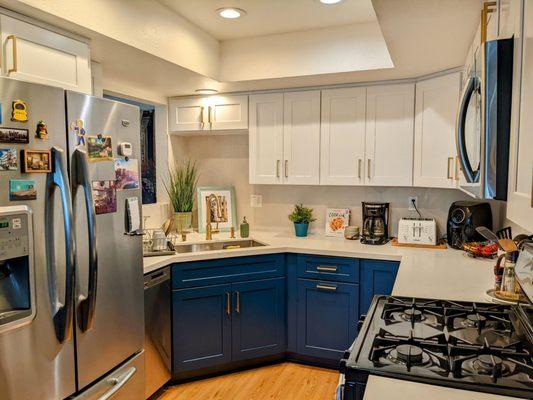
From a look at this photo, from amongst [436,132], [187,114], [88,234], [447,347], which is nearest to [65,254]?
[88,234]

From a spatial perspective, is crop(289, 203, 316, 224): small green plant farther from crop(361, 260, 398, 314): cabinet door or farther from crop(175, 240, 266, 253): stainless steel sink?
crop(361, 260, 398, 314): cabinet door

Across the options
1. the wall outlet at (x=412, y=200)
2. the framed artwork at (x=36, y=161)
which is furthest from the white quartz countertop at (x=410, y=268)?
the framed artwork at (x=36, y=161)

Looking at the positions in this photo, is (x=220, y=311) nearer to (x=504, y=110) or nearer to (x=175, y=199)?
(x=175, y=199)

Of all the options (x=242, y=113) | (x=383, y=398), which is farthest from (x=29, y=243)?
(x=242, y=113)

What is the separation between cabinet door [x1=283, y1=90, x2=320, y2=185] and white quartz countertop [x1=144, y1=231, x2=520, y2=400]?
1.71 ft

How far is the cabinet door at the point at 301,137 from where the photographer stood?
10.6 ft

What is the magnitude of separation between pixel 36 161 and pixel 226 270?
1.64 metres

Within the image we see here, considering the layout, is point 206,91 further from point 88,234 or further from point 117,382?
point 117,382

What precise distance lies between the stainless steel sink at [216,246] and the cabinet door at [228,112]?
938 mm

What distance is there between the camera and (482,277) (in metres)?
2.16

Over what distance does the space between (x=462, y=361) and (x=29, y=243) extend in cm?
139

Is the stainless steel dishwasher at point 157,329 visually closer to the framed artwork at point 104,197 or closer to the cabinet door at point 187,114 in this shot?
the framed artwork at point 104,197

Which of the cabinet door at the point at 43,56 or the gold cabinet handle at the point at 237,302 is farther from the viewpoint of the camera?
the gold cabinet handle at the point at 237,302

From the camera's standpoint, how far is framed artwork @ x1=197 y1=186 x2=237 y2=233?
11.7 ft
